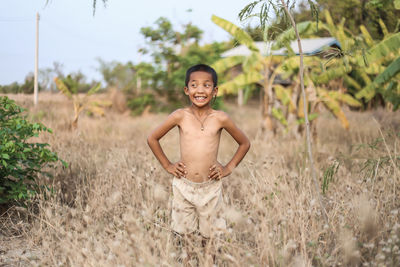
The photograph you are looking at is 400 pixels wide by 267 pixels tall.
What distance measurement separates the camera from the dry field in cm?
213

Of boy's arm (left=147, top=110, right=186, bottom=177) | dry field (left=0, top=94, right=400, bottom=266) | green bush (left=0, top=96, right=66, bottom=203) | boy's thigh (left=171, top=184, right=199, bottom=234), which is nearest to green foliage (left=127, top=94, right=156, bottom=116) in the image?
dry field (left=0, top=94, right=400, bottom=266)

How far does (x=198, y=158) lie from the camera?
259cm

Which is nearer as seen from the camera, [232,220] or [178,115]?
[232,220]

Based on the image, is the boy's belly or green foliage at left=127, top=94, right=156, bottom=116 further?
green foliage at left=127, top=94, right=156, bottom=116

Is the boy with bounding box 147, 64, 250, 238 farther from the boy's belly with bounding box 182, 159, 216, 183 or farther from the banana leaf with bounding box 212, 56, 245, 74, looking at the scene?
the banana leaf with bounding box 212, 56, 245, 74

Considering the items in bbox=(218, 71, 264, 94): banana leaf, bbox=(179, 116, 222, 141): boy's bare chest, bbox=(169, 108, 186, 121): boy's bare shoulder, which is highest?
bbox=(218, 71, 264, 94): banana leaf

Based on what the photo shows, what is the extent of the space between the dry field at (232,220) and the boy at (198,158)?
16 cm

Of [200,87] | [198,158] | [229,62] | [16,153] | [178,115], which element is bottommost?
[16,153]

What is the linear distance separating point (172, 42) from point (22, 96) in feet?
48.9

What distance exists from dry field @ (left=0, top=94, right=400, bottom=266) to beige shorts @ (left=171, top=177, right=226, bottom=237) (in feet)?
0.40

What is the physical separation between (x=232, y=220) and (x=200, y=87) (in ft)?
3.02

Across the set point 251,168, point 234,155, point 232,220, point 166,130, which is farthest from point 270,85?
point 232,220

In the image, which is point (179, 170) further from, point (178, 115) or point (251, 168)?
point (251, 168)

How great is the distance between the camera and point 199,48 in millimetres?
18203
